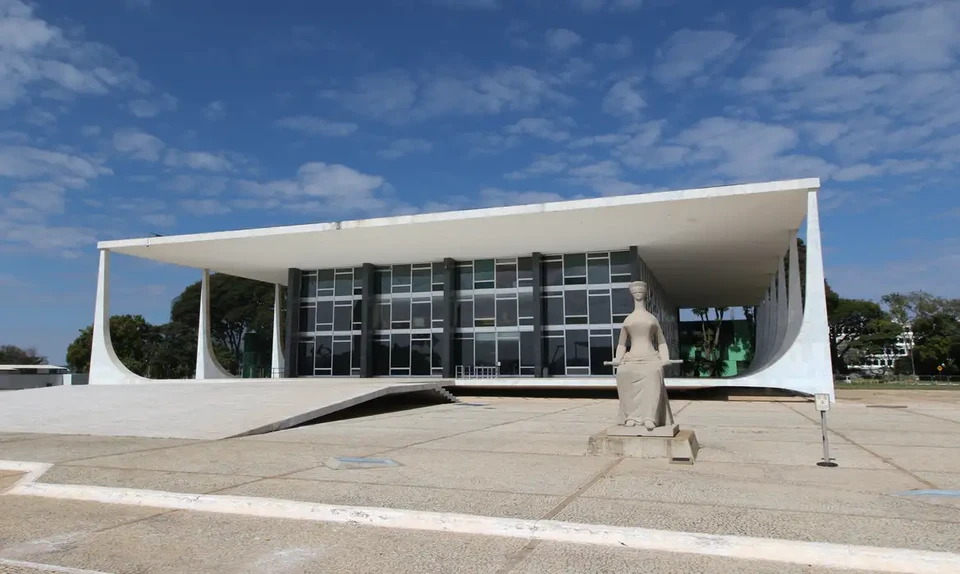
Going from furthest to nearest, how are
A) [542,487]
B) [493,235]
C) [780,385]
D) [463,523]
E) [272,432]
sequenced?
[493,235]
[780,385]
[272,432]
[542,487]
[463,523]

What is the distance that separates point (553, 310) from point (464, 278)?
486 cm

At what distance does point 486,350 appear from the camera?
3053cm

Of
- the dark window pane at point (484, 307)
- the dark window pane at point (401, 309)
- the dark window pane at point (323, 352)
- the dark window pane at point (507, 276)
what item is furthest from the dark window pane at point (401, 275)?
the dark window pane at point (507, 276)

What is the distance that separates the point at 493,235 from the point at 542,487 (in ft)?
64.2

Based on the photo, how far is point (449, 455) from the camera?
9.38m

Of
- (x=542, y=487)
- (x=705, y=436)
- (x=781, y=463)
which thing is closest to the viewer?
(x=542, y=487)

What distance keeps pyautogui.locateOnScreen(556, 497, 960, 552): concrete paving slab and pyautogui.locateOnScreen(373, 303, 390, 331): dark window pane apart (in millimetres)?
26967

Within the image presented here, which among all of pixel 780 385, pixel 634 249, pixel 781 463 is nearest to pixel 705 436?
pixel 781 463

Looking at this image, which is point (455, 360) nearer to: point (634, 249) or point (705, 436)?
point (634, 249)

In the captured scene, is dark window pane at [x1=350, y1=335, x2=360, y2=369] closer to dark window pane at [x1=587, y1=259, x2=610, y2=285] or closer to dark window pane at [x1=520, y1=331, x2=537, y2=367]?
dark window pane at [x1=520, y1=331, x2=537, y2=367]

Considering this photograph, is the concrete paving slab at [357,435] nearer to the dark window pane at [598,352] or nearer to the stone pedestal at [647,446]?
the stone pedestal at [647,446]

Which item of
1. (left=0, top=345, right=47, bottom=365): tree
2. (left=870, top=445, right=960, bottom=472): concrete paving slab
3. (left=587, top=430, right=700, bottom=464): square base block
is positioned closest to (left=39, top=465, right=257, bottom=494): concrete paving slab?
(left=587, top=430, right=700, bottom=464): square base block

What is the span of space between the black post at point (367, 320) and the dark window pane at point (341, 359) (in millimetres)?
1150

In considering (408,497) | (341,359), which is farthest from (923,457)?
(341,359)
